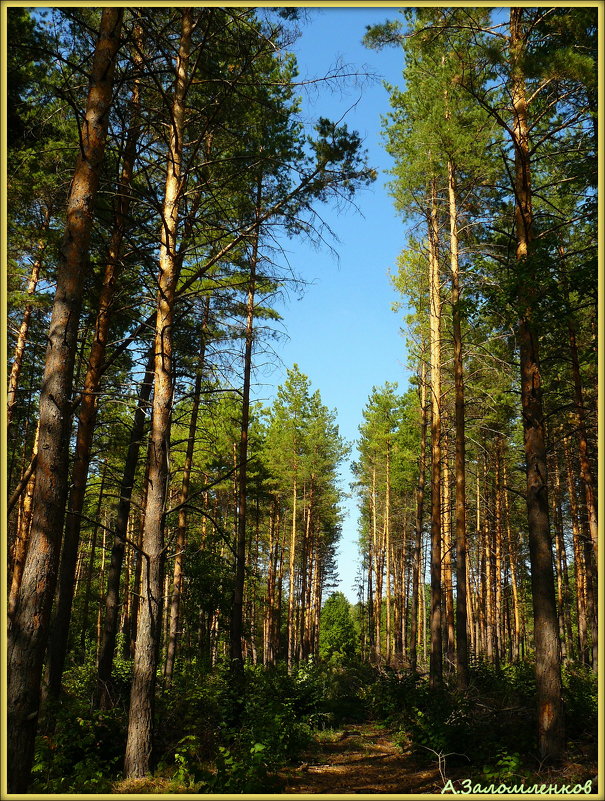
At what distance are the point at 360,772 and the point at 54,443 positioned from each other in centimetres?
777

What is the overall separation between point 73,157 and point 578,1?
8.52 m

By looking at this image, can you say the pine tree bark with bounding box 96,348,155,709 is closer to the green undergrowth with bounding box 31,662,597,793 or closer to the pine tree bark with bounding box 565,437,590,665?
the green undergrowth with bounding box 31,662,597,793

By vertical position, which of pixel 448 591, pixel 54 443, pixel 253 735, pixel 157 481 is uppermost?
pixel 54 443

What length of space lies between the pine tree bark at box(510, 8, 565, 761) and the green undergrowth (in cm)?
63

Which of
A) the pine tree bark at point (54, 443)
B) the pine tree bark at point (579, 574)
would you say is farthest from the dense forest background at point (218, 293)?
the pine tree bark at point (579, 574)

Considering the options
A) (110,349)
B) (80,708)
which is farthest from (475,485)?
(80,708)

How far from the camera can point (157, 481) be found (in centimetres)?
697

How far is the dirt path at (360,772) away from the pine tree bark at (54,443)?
4.18 m

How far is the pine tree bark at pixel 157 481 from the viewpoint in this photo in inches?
257

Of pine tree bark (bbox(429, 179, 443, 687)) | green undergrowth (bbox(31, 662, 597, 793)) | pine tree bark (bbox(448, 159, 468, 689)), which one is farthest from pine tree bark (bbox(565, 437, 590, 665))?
pine tree bark (bbox(448, 159, 468, 689))

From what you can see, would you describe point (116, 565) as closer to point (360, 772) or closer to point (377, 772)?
point (360, 772)

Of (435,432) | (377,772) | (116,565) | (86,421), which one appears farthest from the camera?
(435,432)

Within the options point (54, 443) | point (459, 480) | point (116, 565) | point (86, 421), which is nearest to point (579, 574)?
point (459, 480)

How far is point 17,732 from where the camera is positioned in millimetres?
4371
